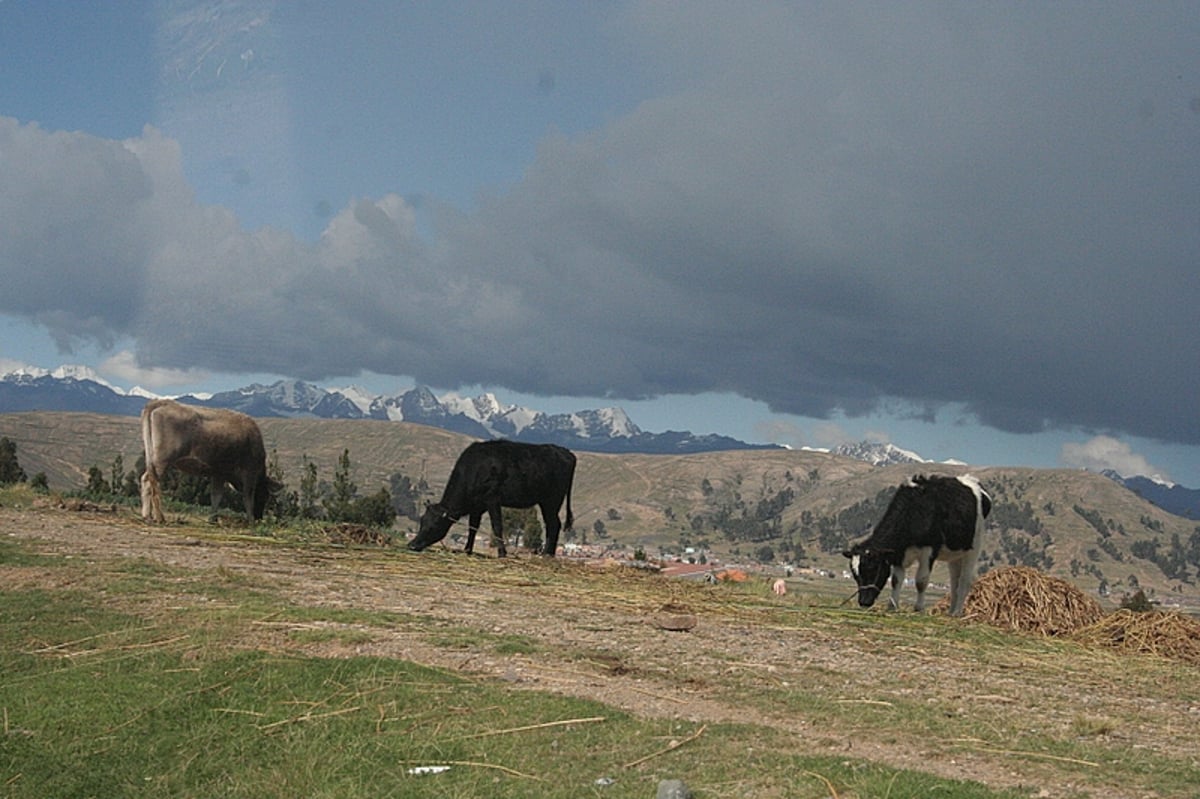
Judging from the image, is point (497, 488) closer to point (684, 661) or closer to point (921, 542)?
point (921, 542)

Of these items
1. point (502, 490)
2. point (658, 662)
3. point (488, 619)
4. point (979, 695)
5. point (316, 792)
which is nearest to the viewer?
point (316, 792)

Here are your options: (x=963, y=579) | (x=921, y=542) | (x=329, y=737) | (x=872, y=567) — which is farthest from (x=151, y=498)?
(x=963, y=579)

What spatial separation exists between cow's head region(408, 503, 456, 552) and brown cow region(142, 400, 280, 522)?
17.3ft

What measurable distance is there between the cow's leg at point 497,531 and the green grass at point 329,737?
12.3m

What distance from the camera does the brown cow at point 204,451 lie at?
79.8ft

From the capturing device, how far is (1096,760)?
24.6 feet

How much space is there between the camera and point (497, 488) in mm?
24141

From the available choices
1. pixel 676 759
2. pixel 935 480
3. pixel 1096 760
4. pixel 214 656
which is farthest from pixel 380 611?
pixel 935 480

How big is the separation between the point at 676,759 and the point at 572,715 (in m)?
1.27

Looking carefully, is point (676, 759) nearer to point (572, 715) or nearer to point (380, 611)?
point (572, 715)

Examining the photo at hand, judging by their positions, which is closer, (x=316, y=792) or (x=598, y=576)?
(x=316, y=792)

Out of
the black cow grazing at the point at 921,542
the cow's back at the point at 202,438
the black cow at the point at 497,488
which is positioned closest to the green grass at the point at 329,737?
the black cow grazing at the point at 921,542

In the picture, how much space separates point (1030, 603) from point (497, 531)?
11.5m

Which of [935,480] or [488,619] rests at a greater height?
[935,480]
